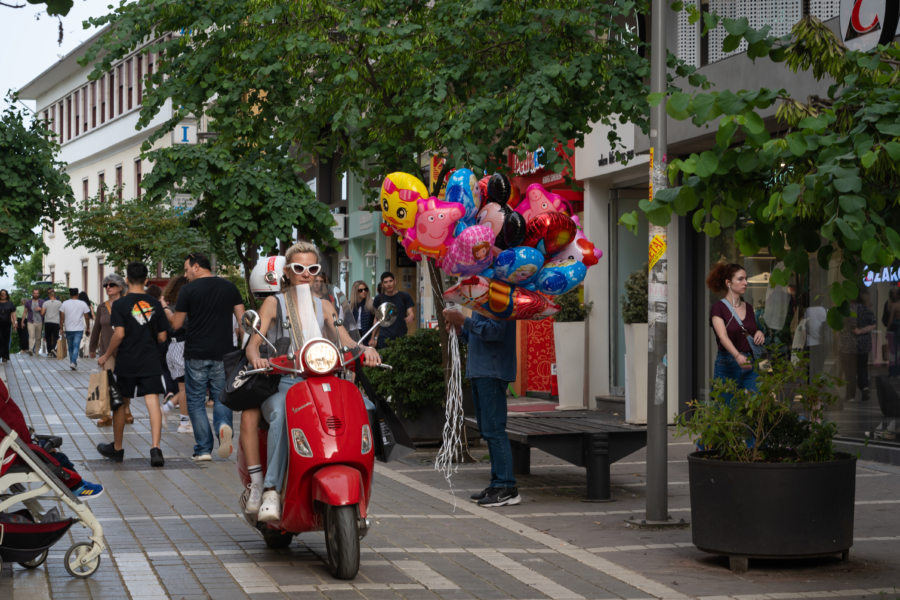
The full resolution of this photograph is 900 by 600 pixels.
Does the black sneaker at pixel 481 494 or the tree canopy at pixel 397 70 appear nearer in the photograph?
the black sneaker at pixel 481 494

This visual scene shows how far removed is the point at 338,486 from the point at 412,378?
6.59m

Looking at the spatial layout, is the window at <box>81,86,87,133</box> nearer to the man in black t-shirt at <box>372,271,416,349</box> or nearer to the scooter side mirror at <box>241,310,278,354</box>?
the man in black t-shirt at <box>372,271,416,349</box>

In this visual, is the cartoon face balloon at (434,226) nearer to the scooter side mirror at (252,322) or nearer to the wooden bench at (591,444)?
the wooden bench at (591,444)

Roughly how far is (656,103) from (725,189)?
0.52 meters

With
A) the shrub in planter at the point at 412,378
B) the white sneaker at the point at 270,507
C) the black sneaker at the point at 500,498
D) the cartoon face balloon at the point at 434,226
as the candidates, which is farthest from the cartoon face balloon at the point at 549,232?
the shrub in planter at the point at 412,378

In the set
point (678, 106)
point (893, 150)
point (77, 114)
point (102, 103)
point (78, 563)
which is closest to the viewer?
point (893, 150)

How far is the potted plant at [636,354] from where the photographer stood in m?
17.9

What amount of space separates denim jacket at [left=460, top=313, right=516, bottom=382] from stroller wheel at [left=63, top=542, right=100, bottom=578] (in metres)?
3.66

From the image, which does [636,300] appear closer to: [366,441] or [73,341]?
[366,441]

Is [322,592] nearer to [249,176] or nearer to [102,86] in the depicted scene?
[249,176]

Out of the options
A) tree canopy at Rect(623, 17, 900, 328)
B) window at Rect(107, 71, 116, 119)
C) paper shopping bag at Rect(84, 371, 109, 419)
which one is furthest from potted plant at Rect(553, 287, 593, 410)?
window at Rect(107, 71, 116, 119)

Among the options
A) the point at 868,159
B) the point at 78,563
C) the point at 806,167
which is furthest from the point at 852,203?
the point at 78,563

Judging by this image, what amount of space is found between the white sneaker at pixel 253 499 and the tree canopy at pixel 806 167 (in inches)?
115

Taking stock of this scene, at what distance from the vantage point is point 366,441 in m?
7.73
